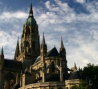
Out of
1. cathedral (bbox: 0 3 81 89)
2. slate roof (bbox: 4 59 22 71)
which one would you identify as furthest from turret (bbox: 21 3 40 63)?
→ slate roof (bbox: 4 59 22 71)

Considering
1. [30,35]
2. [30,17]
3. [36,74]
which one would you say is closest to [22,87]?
[36,74]

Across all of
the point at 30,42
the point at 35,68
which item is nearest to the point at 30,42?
the point at 30,42

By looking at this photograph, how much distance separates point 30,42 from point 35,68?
12.8m

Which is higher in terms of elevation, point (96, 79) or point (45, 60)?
point (45, 60)

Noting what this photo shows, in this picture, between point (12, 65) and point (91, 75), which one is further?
point (12, 65)

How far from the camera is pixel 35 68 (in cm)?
5666

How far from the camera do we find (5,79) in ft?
192

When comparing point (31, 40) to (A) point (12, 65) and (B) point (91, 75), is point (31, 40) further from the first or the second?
(B) point (91, 75)

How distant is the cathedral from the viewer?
42.1m

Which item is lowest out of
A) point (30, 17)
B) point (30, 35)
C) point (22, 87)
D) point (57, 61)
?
point (22, 87)

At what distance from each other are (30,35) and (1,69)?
16.7 meters

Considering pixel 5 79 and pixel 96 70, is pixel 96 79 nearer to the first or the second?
pixel 96 70

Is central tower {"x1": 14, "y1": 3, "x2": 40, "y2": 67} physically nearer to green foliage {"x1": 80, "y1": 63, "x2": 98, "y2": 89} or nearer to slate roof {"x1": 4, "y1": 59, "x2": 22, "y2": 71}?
slate roof {"x1": 4, "y1": 59, "x2": 22, "y2": 71}

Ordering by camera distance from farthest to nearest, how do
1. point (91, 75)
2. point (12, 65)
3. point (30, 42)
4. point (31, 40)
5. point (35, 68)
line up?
point (31, 40), point (30, 42), point (12, 65), point (35, 68), point (91, 75)
